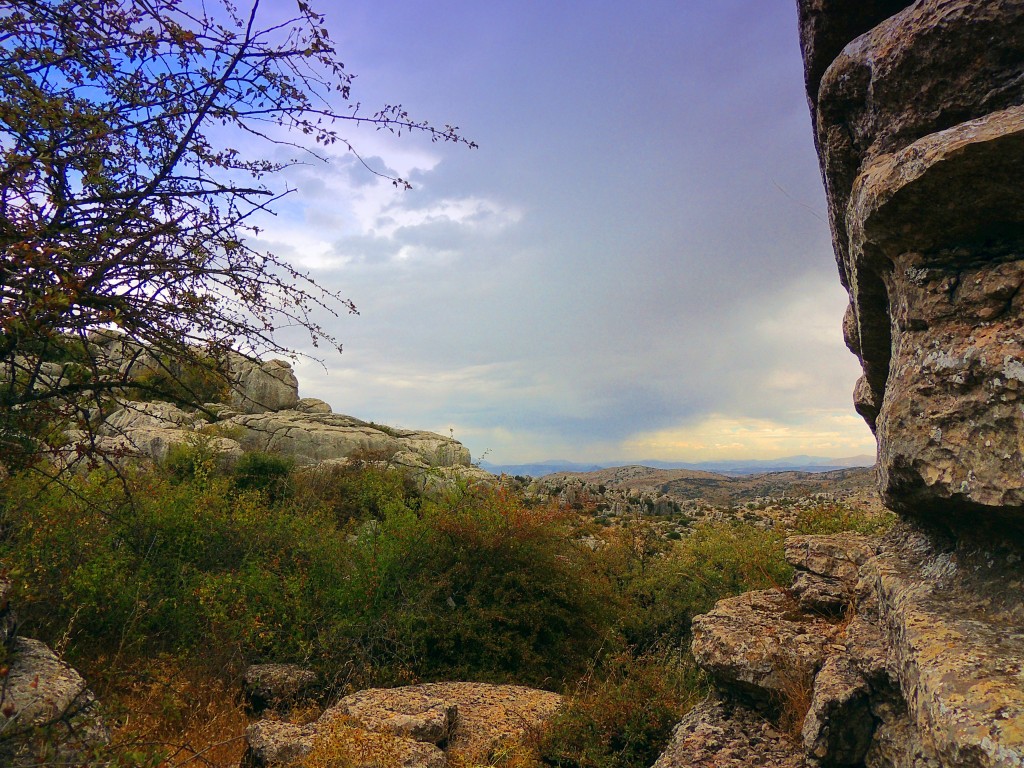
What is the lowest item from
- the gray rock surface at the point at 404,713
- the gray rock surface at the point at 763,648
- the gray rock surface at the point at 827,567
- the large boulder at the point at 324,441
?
the gray rock surface at the point at 404,713

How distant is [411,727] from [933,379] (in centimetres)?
547

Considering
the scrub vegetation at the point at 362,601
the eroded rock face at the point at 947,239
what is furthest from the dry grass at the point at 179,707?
the eroded rock face at the point at 947,239

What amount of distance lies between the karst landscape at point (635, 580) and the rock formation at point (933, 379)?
0.01 m

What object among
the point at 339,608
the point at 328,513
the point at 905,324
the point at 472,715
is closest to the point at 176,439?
the point at 328,513

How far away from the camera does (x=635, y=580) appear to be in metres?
12.5

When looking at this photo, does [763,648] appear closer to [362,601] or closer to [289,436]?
[362,601]

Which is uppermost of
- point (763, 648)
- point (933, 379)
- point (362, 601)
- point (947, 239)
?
point (947, 239)

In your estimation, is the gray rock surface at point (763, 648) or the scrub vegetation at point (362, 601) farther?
the scrub vegetation at point (362, 601)

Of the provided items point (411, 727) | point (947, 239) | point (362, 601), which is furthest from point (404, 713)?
point (947, 239)

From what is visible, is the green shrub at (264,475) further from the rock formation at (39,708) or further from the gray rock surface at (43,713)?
the gray rock surface at (43,713)

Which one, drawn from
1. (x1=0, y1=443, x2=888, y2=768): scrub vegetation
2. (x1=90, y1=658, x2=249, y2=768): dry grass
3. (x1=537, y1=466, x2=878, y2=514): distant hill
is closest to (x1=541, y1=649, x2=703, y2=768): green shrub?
(x1=0, y1=443, x2=888, y2=768): scrub vegetation

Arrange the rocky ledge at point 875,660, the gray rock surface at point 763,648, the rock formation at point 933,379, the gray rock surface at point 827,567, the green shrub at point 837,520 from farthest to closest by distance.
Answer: the green shrub at point 837,520
the gray rock surface at point 827,567
the gray rock surface at point 763,648
the rock formation at point 933,379
the rocky ledge at point 875,660

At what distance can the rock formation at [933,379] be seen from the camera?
2.47 meters

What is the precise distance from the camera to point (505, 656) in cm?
946
